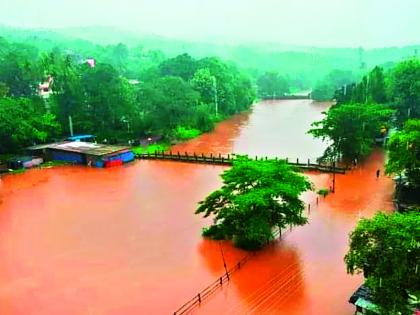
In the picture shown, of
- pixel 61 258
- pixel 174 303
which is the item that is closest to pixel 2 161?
pixel 61 258

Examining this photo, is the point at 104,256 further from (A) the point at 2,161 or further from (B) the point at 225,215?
(A) the point at 2,161

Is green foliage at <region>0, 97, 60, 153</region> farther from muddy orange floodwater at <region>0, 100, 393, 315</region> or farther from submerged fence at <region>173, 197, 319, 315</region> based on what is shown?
submerged fence at <region>173, 197, 319, 315</region>

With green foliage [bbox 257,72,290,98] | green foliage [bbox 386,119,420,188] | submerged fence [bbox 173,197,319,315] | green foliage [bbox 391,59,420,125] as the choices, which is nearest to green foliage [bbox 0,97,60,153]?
submerged fence [bbox 173,197,319,315]

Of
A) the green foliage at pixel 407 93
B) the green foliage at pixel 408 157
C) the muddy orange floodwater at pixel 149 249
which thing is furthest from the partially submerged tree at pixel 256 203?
the green foliage at pixel 407 93

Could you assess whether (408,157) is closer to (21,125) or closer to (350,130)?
(350,130)

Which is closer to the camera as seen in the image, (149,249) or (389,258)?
(389,258)

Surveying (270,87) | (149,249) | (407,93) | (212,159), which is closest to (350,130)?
(212,159)
